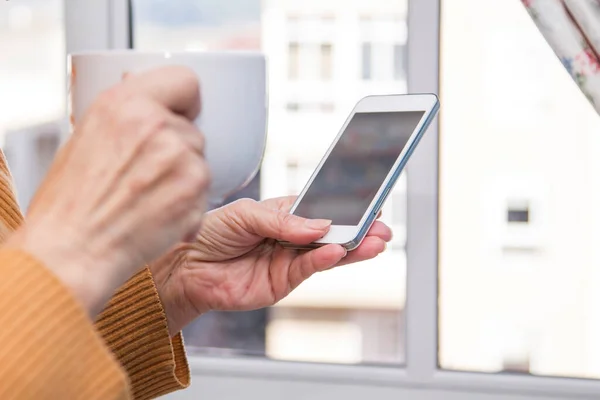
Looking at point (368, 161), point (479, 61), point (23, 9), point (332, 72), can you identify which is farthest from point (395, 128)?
point (23, 9)

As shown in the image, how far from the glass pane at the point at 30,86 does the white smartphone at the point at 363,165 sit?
644mm

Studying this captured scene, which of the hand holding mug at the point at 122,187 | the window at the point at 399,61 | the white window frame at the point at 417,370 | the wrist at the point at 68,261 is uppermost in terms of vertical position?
the window at the point at 399,61

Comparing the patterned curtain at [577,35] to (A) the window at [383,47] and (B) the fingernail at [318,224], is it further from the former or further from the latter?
(B) the fingernail at [318,224]

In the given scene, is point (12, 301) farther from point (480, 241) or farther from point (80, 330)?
point (480, 241)

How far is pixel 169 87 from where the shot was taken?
0.43 meters

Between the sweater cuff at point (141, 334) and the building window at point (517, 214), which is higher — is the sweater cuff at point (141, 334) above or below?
below

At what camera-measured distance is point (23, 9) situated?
55.4 inches

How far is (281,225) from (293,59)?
0.72 m

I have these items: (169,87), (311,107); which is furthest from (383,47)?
(169,87)

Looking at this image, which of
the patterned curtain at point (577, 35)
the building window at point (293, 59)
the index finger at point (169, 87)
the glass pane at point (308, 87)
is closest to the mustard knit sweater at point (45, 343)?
the index finger at point (169, 87)

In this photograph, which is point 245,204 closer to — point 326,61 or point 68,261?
point 68,261

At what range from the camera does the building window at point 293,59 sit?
4.63 feet

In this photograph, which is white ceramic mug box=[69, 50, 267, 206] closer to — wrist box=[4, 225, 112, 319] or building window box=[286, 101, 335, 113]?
wrist box=[4, 225, 112, 319]

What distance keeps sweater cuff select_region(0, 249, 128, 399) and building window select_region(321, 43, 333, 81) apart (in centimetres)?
97
